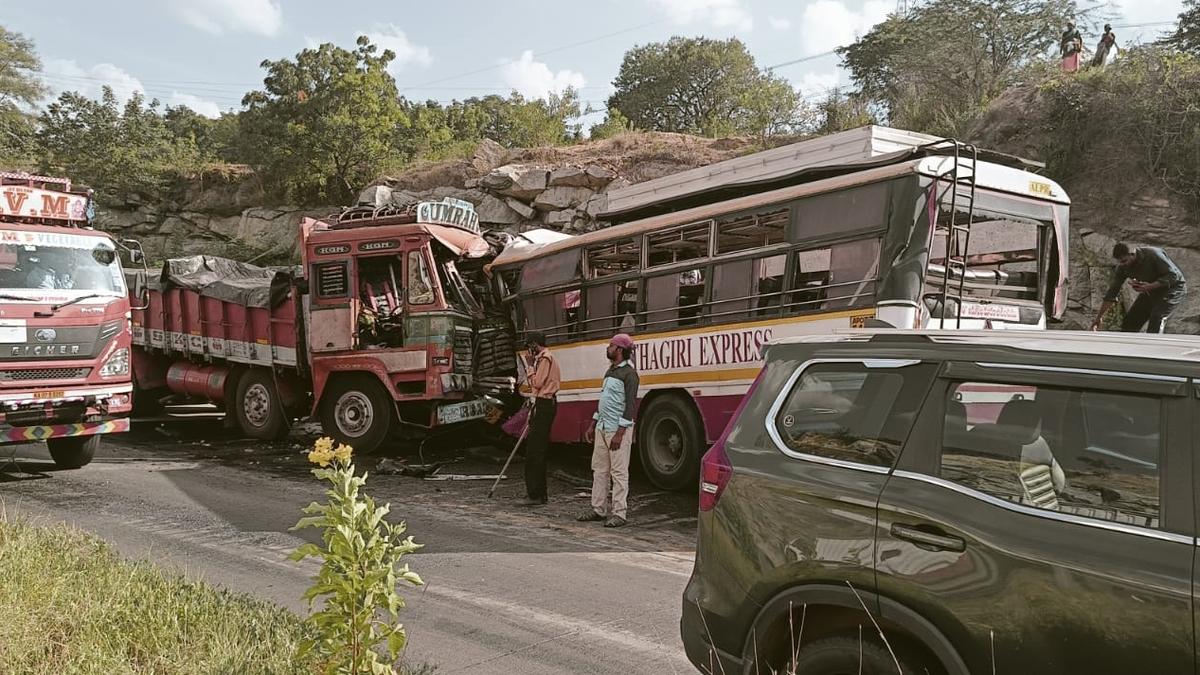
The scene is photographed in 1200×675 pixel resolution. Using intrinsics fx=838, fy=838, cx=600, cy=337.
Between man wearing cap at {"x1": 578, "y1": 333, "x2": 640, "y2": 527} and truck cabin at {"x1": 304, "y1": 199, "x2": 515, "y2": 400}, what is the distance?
342 centimetres

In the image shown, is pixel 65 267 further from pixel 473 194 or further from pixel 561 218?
pixel 473 194

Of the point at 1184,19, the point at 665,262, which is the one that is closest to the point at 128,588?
the point at 665,262

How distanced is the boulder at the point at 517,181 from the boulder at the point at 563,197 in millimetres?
301

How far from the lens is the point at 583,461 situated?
11359 millimetres

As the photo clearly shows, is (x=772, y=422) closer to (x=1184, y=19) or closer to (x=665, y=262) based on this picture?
(x=665, y=262)

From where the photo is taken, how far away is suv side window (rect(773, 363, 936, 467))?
10.1 feet

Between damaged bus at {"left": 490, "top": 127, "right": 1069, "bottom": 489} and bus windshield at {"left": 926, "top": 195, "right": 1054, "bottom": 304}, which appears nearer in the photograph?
damaged bus at {"left": 490, "top": 127, "right": 1069, "bottom": 489}

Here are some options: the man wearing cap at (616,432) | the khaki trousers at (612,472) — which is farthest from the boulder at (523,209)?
the khaki trousers at (612,472)

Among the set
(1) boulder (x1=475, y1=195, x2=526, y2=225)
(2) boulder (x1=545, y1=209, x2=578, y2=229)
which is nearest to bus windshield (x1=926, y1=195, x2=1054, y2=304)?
(2) boulder (x1=545, y1=209, x2=578, y2=229)

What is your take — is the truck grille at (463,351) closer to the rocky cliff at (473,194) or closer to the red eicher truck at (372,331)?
the red eicher truck at (372,331)

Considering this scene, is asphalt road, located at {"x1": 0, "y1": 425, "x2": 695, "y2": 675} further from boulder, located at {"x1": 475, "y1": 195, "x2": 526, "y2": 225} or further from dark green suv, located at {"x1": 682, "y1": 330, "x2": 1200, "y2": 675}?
boulder, located at {"x1": 475, "y1": 195, "x2": 526, "y2": 225}

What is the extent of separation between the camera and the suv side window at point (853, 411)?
3068 millimetres

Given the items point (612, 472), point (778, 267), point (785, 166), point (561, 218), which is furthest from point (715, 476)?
point (561, 218)

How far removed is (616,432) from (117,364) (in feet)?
20.0
